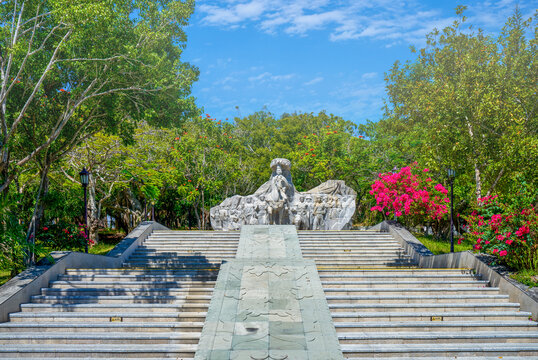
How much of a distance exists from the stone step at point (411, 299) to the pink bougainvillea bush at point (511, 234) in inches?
43.5

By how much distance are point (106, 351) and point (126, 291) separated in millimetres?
2712

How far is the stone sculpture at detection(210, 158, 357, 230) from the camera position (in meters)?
19.8

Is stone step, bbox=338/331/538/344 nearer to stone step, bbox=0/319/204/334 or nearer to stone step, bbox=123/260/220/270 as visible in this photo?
stone step, bbox=0/319/204/334

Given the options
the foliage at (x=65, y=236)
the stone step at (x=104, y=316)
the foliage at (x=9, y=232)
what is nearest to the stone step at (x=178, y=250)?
the foliage at (x=65, y=236)

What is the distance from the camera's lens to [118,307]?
974 centimetres

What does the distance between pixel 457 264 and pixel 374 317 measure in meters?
4.60

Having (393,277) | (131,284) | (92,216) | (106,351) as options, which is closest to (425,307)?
(393,277)

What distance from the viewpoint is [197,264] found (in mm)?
14281

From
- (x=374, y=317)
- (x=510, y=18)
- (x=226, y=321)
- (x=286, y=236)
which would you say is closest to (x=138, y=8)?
(x=286, y=236)

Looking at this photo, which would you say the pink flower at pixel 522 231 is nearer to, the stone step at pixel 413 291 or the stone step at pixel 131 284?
the stone step at pixel 413 291

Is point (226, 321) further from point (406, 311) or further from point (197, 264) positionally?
point (197, 264)

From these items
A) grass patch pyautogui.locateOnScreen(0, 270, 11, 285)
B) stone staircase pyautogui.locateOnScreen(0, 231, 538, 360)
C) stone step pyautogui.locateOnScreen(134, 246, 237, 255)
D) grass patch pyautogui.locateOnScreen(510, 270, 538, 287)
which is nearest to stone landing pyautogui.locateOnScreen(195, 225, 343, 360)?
stone staircase pyautogui.locateOnScreen(0, 231, 538, 360)

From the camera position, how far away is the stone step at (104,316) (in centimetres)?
916

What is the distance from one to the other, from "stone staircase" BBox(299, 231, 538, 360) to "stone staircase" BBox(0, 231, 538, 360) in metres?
0.02
